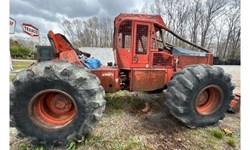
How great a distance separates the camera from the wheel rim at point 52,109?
2.73 metres

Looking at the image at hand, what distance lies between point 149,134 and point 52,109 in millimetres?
1848

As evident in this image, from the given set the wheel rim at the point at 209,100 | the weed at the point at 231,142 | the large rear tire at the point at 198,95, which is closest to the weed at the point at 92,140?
the large rear tire at the point at 198,95

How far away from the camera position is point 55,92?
9.12 feet

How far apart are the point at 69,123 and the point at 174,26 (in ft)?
82.0

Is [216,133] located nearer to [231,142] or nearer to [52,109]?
[231,142]

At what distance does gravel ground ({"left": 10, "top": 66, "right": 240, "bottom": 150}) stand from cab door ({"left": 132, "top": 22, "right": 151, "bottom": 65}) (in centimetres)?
132

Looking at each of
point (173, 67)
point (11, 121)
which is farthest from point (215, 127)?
point (11, 121)

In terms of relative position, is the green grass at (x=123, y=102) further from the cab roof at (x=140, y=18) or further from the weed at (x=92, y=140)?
the cab roof at (x=140, y=18)

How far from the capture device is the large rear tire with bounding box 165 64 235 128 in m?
3.11

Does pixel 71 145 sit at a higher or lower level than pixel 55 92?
lower

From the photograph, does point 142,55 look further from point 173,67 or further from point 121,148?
point 121,148

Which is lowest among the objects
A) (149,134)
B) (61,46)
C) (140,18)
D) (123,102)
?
(149,134)

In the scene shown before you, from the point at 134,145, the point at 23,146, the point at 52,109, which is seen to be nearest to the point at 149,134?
the point at 134,145

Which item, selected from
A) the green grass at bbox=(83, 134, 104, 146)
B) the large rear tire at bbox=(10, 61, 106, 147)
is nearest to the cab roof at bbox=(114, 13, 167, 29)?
the large rear tire at bbox=(10, 61, 106, 147)
